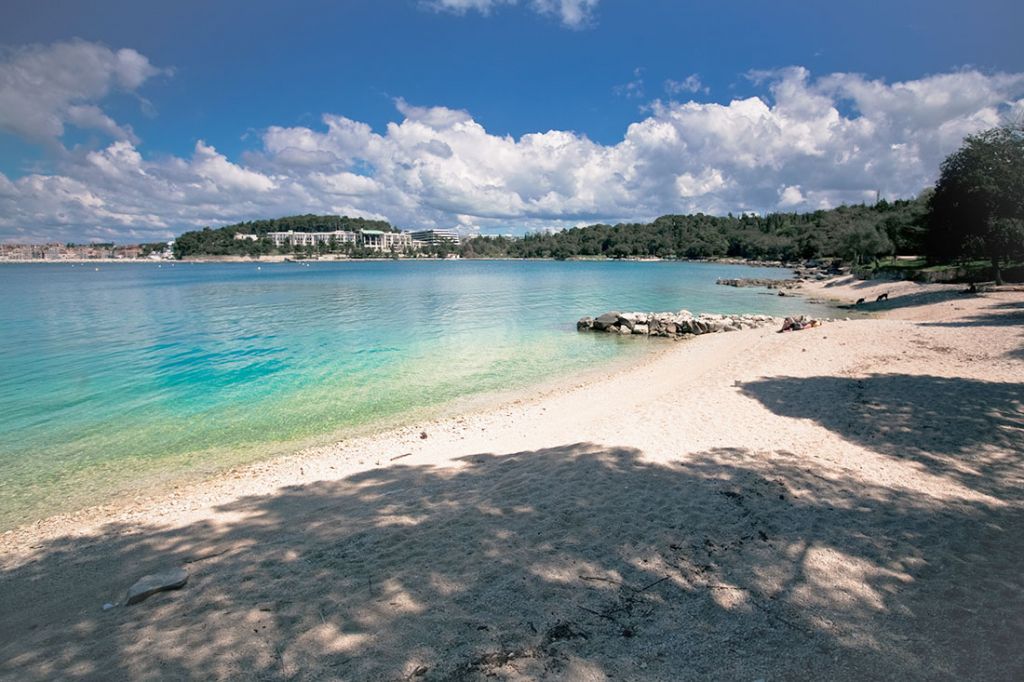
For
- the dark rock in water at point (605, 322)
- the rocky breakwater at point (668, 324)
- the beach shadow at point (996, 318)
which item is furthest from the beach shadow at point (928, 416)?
the dark rock in water at point (605, 322)

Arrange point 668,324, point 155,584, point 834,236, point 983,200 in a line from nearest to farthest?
1. point 155,584
2. point 668,324
3. point 983,200
4. point 834,236

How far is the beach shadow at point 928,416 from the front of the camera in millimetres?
8164

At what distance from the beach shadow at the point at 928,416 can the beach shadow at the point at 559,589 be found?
1.70m

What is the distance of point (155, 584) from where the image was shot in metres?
5.55

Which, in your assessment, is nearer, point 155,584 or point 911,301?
point 155,584

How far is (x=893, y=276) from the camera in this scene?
177ft

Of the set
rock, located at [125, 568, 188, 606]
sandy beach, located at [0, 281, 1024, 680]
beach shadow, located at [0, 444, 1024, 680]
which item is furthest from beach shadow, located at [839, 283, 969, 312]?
rock, located at [125, 568, 188, 606]

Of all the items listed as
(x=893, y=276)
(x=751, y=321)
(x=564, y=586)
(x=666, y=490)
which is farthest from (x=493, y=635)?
(x=893, y=276)

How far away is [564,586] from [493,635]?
39.6 inches

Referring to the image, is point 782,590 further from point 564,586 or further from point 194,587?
point 194,587

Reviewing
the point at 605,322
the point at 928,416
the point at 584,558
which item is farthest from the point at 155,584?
the point at 605,322

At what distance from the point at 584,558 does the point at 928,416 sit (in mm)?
9203

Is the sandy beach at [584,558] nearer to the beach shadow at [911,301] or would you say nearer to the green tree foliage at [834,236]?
the beach shadow at [911,301]

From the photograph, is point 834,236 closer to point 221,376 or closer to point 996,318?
point 996,318
